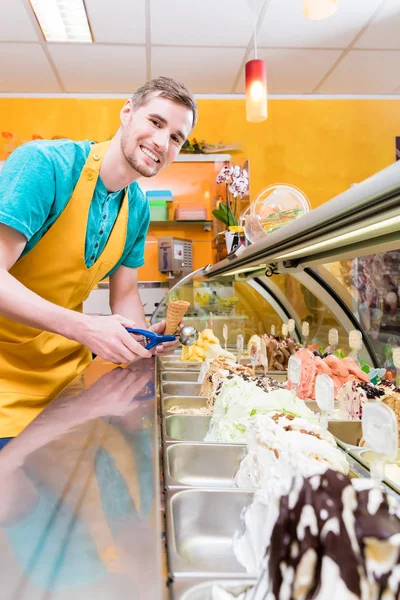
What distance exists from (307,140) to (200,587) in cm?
566

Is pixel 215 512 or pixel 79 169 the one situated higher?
pixel 79 169

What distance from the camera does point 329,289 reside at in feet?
7.72

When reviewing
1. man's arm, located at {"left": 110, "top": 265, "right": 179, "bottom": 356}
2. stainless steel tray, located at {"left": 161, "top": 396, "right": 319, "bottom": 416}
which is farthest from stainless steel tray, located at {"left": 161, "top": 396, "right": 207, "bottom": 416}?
man's arm, located at {"left": 110, "top": 265, "right": 179, "bottom": 356}

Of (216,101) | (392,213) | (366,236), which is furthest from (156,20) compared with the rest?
(392,213)

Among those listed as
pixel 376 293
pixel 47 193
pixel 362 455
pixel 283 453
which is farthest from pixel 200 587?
pixel 376 293

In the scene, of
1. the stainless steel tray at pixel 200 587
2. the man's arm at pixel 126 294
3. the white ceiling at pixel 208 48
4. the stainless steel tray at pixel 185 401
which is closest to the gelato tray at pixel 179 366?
the man's arm at pixel 126 294

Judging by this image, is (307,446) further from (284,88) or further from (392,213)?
(284,88)

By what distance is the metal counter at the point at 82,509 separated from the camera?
1.59ft

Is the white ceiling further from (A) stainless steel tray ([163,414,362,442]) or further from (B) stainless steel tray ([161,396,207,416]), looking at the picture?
(A) stainless steel tray ([163,414,362,442])

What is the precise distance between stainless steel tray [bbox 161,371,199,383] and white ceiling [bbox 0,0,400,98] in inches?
125

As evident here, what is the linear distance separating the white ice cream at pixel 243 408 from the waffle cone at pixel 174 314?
26.2 inches

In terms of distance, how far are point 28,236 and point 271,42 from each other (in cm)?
379

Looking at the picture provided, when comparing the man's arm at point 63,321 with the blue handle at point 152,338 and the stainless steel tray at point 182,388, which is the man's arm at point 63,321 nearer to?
the blue handle at point 152,338

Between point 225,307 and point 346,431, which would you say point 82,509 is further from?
point 225,307
